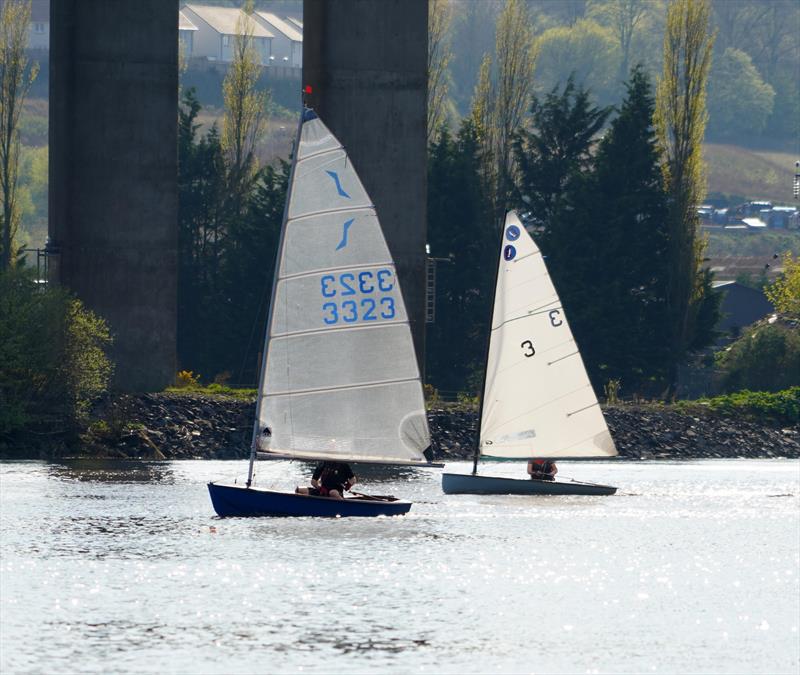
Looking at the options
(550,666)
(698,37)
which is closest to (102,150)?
(698,37)

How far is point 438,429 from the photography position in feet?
238

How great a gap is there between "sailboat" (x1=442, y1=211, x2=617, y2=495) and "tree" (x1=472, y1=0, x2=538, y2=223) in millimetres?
34854

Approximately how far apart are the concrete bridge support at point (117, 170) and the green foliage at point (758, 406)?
2369cm

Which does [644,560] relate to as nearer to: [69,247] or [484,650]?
[484,650]

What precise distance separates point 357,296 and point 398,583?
805 cm

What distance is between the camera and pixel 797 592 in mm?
41750

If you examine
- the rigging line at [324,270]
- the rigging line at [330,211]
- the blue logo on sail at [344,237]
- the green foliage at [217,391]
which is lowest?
the green foliage at [217,391]

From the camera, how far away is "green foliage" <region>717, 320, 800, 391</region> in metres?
85.1

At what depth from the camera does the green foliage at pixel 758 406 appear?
265 feet

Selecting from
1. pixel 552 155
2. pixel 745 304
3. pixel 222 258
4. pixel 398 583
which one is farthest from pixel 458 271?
pixel 745 304

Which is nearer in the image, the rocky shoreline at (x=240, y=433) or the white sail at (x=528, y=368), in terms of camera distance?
the white sail at (x=528, y=368)

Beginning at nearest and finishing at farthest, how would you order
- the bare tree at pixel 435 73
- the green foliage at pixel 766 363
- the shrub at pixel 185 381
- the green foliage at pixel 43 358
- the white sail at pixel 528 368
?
the white sail at pixel 528 368 → the green foliage at pixel 43 358 → the shrub at pixel 185 381 → the green foliage at pixel 766 363 → the bare tree at pixel 435 73

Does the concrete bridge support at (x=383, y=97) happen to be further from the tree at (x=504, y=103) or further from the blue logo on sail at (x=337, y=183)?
the blue logo on sail at (x=337, y=183)

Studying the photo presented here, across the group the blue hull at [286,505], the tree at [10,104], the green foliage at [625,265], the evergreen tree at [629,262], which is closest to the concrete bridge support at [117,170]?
the tree at [10,104]
